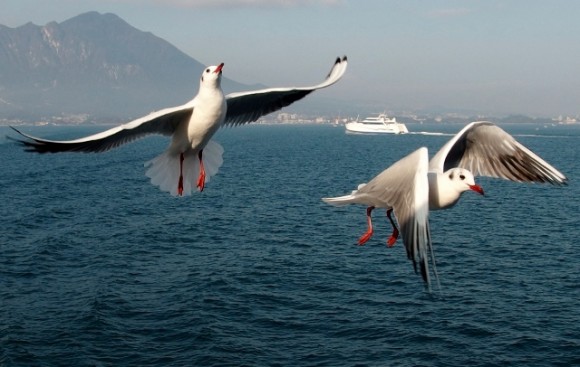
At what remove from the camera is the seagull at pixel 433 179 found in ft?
30.7

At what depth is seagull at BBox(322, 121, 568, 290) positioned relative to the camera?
9.35 metres

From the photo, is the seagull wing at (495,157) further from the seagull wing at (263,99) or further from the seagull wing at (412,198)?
the seagull wing at (263,99)

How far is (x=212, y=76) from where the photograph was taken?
1322 centimetres

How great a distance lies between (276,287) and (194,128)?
25.7 meters

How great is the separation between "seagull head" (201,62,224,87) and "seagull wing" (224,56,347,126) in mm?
1223

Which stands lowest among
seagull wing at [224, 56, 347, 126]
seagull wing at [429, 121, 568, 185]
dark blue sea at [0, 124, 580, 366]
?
dark blue sea at [0, 124, 580, 366]

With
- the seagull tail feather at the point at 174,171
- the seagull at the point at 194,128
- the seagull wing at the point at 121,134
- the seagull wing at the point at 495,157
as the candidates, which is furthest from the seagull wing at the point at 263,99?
the seagull wing at the point at 495,157

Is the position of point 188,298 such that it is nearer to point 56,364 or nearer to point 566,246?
point 56,364

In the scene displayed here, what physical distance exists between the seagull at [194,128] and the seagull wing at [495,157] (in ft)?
9.60

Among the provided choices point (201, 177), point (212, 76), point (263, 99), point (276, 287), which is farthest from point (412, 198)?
point (276, 287)

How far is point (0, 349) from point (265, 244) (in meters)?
21.9

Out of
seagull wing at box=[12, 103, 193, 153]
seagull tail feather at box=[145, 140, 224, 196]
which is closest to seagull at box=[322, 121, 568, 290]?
seagull wing at box=[12, 103, 193, 153]

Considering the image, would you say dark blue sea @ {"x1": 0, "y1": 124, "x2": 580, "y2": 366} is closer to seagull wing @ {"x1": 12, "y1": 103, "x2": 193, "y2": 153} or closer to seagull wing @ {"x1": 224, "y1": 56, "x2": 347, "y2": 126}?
seagull wing @ {"x1": 224, "y1": 56, "x2": 347, "y2": 126}

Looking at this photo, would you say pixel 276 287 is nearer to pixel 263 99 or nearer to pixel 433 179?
pixel 263 99
